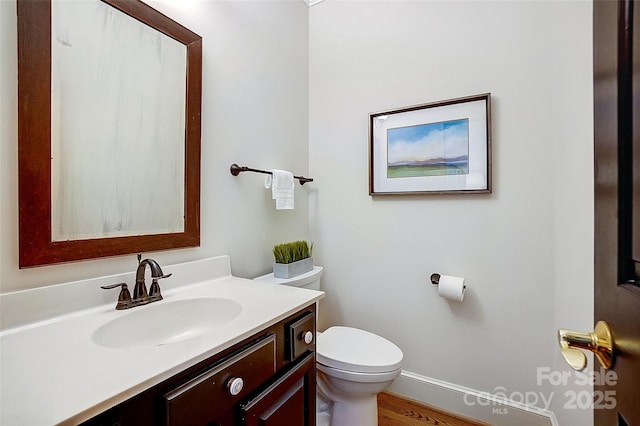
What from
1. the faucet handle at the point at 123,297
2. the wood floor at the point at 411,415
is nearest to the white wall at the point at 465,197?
the wood floor at the point at 411,415

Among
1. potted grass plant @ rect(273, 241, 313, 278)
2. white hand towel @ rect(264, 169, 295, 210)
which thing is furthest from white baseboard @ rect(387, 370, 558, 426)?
white hand towel @ rect(264, 169, 295, 210)

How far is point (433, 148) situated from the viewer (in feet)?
5.25

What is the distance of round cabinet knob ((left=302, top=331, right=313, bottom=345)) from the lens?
3.25 feet

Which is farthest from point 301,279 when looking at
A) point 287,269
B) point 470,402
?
point 470,402

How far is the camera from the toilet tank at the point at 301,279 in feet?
4.88

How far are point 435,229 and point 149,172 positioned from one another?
57.1 inches

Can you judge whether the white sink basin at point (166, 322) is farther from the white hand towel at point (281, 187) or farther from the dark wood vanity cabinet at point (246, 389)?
the white hand towel at point (281, 187)

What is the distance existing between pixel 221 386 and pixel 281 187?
3.49 ft

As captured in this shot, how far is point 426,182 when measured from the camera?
5.33 feet

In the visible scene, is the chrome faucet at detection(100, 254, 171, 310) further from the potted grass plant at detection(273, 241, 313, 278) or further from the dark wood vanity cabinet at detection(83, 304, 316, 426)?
the potted grass plant at detection(273, 241, 313, 278)

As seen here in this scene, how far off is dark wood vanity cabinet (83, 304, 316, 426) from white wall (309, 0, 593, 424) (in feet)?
2.91

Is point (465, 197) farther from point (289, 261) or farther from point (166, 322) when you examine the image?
point (166, 322)

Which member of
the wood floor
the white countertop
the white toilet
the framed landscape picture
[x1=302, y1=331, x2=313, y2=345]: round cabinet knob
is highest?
the framed landscape picture

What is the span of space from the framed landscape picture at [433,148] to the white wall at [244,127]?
0.57 m
